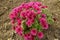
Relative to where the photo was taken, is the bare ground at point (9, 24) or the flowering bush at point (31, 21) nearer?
the flowering bush at point (31, 21)

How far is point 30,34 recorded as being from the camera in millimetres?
2676

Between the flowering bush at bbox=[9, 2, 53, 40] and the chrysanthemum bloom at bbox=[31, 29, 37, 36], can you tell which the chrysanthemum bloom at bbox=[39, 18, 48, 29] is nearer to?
the flowering bush at bbox=[9, 2, 53, 40]

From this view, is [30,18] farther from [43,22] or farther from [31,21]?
[43,22]

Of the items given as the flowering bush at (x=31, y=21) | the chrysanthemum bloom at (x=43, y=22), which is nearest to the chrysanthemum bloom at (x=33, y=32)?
the flowering bush at (x=31, y=21)

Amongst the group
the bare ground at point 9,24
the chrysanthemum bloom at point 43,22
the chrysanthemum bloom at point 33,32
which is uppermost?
the chrysanthemum bloom at point 43,22

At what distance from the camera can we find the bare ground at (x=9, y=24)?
3.16m

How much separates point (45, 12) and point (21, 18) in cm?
42

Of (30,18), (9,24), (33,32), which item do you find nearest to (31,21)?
(30,18)

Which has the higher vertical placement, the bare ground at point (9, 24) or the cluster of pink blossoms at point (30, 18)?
the cluster of pink blossoms at point (30, 18)

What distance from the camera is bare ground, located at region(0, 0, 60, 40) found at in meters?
3.16

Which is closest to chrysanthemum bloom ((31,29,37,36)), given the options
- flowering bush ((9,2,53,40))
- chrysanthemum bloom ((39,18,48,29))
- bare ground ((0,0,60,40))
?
Result: flowering bush ((9,2,53,40))

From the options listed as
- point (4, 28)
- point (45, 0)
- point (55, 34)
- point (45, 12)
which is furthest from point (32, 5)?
point (45, 0)

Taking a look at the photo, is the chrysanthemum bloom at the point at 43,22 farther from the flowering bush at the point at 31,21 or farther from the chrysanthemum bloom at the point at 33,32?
the chrysanthemum bloom at the point at 33,32

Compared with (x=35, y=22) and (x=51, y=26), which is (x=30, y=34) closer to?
A: (x=35, y=22)
